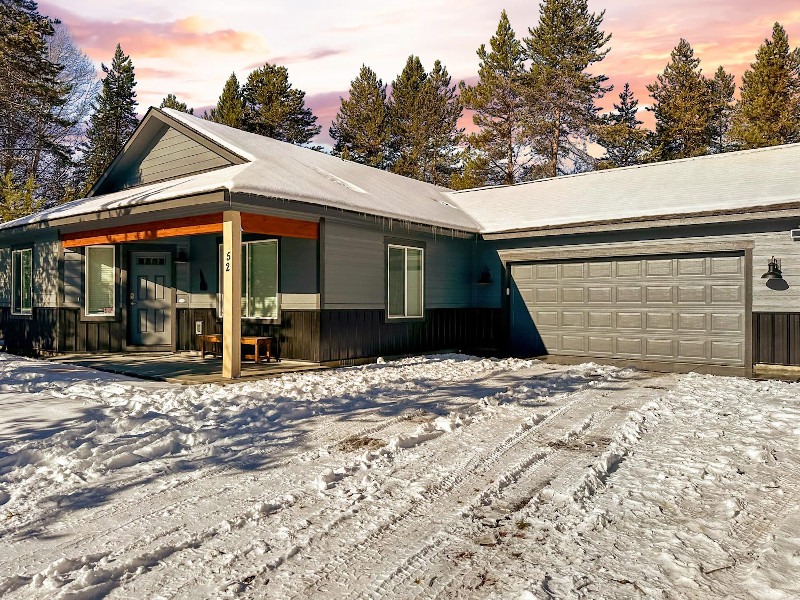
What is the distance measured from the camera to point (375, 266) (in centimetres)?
1024

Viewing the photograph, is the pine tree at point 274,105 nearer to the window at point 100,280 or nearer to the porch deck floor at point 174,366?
the window at point 100,280

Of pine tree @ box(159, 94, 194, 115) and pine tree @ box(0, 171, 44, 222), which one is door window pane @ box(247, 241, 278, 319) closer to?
pine tree @ box(0, 171, 44, 222)

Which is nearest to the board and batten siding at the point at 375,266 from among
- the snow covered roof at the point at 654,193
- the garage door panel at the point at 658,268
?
the snow covered roof at the point at 654,193

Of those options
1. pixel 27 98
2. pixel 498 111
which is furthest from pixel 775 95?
pixel 27 98

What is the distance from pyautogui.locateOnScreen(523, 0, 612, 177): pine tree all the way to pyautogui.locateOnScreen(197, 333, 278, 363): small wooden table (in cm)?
1929

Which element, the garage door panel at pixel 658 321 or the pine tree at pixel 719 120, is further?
the pine tree at pixel 719 120

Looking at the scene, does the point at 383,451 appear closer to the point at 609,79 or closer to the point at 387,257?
the point at 387,257

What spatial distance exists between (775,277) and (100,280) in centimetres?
1181

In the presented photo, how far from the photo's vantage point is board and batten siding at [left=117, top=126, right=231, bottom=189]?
34.9ft

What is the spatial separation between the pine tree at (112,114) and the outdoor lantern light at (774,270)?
30559 millimetres

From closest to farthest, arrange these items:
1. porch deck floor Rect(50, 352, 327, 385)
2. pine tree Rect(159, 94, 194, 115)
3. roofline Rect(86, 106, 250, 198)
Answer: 1. porch deck floor Rect(50, 352, 327, 385)
2. roofline Rect(86, 106, 250, 198)
3. pine tree Rect(159, 94, 194, 115)

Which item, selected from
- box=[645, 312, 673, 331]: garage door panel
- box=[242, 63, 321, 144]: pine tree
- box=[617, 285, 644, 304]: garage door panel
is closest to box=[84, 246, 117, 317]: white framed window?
box=[617, 285, 644, 304]: garage door panel

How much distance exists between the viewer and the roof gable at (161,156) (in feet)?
34.4

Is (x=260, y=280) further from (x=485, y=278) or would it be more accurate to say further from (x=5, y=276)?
(x=5, y=276)
